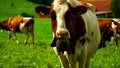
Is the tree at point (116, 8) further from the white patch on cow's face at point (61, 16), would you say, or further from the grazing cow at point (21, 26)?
the white patch on cow's face at point (61, 16)

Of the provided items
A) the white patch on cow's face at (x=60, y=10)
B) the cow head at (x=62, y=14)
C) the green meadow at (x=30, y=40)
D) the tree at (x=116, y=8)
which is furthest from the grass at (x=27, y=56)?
the tree at (x=116, y=8)

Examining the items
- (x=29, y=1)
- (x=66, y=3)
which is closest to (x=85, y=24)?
(x=66, y=3)

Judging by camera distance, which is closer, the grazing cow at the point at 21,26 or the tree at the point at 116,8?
the grazing cow at the point at 21,26

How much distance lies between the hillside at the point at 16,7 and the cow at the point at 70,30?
75516mm

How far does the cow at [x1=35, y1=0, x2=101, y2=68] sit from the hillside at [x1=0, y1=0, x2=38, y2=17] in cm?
7552

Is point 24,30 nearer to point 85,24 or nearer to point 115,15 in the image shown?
point 85,24

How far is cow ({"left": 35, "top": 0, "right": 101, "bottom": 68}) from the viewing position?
6.32m

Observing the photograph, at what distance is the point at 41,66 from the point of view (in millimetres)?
12680

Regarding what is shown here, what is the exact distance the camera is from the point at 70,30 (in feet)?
21.9

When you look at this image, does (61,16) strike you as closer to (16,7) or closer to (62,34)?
(62,34)

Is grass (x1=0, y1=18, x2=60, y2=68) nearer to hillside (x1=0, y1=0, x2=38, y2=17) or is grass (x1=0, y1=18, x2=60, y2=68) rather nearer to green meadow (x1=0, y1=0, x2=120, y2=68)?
green meadow (x1=0, y1=0, x2=120, y2=68)

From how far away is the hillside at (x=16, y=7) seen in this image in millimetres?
84750

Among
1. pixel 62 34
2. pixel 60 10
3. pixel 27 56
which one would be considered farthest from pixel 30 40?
pixel 62 34

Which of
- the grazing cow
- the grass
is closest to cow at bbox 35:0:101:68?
the grass
